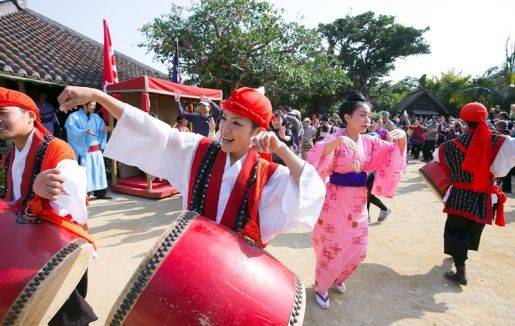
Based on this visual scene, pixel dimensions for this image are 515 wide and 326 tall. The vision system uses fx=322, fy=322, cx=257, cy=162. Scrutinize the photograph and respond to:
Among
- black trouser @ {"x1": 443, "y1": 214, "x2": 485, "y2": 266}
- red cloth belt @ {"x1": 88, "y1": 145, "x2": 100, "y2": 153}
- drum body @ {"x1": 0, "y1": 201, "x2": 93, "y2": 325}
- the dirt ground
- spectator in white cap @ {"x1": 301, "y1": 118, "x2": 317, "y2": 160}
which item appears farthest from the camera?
spectator in white cap @ {"x1": 301, "y1": 118, "x2": 317, "y2": 160}

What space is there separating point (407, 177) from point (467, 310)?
6729mm

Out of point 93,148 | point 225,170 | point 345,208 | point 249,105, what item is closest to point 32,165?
point 225,170

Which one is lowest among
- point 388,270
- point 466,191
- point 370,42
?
point 388,270

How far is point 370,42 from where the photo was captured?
26.2 m

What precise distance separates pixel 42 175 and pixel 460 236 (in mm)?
3535

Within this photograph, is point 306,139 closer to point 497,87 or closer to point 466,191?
point 466,191

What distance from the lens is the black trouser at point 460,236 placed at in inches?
125

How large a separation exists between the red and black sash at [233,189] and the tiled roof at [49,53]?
523cm

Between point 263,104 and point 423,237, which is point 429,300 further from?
point 263,104

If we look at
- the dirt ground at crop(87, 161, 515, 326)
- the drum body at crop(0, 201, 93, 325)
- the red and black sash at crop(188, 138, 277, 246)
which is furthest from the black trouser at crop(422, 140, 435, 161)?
the drum body at crop(0, 201, 93, 325)

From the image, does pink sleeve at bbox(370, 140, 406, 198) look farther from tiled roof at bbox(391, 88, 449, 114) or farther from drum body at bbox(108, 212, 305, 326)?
tiled roof at bbox(391, 88, 449, 114)

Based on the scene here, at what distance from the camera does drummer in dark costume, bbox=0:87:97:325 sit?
147 centimetres

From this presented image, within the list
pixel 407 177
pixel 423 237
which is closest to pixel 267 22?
pixel 407 177

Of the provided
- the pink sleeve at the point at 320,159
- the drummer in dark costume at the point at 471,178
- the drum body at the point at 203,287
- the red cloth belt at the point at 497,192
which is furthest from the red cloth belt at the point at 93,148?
the red cloth belt at the point at 497,192
